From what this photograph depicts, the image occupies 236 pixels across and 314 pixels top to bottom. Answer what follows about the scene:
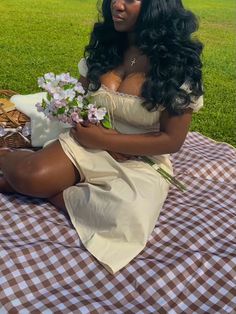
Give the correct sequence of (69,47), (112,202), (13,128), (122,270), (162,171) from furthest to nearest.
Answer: (69,47) → (13,128) → (162,171) → (112,202) → (122,270)

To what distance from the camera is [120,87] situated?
3.05 m

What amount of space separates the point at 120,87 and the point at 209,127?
8.77ft

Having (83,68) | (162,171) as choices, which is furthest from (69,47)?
(162,171)

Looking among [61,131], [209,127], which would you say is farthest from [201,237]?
[209,127]

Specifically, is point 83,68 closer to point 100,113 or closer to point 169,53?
point 100,113

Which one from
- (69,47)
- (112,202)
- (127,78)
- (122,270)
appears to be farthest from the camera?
(69,47)

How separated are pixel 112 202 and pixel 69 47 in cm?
581

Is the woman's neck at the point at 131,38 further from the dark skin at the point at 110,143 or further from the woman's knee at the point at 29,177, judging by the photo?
the woman's knee at the point at 29,177

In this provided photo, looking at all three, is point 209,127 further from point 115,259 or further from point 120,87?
point 115,259

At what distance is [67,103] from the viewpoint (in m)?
2.88

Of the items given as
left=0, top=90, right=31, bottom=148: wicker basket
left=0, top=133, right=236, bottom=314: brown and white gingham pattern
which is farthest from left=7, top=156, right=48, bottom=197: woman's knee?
left=0, top=90, right=31, bottom=148: wicker basket

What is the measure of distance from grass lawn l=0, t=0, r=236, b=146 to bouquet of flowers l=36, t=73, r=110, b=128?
2.65 m

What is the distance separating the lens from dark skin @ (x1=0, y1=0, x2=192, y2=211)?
9.69 feet

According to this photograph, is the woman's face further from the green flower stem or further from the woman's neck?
the green flower stem
